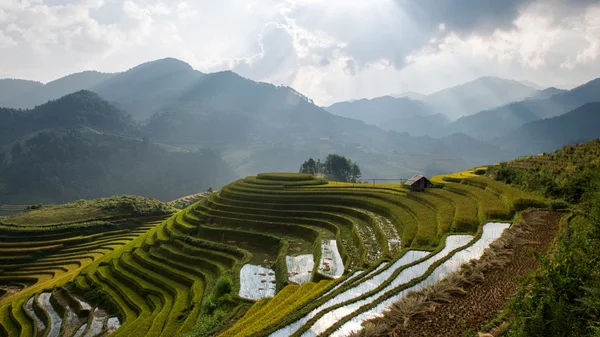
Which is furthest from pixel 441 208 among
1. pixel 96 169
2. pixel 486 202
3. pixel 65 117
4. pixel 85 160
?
pixel 65 117

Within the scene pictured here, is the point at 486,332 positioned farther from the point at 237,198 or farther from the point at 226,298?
the point at 237,198

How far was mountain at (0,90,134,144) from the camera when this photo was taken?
155625 mm

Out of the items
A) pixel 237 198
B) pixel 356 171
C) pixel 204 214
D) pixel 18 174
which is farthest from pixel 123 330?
pixel 18 174

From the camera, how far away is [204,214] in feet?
114

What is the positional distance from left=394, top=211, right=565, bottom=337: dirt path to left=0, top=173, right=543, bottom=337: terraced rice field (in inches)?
57.1

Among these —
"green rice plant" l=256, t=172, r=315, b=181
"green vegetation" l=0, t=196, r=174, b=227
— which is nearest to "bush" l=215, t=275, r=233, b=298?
"green rice plant" l=256, t=172, r=315, b=181

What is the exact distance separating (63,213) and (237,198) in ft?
96.0

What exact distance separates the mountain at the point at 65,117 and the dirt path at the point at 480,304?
187 metres

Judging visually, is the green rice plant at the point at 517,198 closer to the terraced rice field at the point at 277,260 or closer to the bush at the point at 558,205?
the terraced rice field at the point at 277,260

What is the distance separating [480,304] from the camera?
9398mm

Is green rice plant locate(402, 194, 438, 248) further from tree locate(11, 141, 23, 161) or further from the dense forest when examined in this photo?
tree locate(11, 141, 23, 161)

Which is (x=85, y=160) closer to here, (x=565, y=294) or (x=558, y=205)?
(x=558, y=205)

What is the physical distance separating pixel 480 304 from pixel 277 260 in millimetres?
14371

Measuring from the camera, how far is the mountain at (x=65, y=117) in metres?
156
